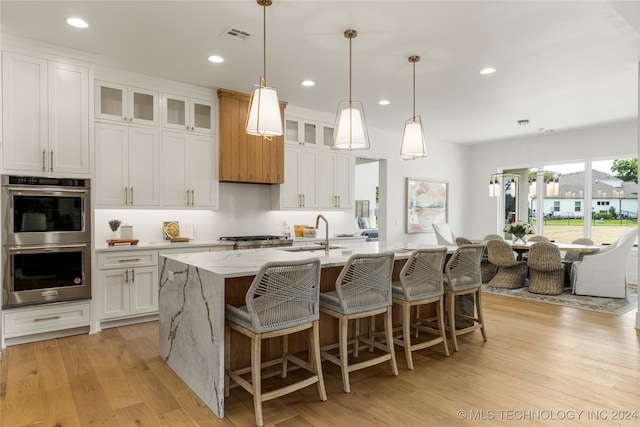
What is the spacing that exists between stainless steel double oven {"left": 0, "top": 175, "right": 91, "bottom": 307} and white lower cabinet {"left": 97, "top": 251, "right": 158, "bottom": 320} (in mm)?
171

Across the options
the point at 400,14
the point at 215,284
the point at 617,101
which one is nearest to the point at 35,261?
the point at 215,284

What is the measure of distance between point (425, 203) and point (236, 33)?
18.8ft

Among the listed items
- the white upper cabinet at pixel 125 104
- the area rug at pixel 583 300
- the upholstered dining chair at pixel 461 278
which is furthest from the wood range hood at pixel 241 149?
the area rug at pixel 583 300

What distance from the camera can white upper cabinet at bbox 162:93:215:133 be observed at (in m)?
4.64

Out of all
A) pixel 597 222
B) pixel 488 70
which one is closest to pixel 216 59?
pixel 488 70

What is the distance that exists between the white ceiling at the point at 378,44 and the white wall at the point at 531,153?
Answer: 1.85 metres

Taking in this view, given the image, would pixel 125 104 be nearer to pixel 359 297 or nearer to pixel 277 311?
pixel 277 311

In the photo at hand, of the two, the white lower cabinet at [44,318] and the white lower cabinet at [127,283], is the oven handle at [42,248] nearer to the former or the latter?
the white lower cabinet at [127,283]

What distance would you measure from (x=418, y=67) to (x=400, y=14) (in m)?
1.19

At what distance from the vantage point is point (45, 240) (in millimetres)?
3666

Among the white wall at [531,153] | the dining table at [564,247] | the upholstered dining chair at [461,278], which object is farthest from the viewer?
the white wall at [531,153]

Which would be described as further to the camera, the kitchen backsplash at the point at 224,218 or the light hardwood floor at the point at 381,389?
the kitchen backsplash at the point at 224,218

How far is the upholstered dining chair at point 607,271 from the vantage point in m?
5.34

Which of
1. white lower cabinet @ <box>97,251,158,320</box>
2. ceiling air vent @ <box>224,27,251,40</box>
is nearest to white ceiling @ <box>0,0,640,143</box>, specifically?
ceiling air vent @ <box>224,27,251,40</box>
